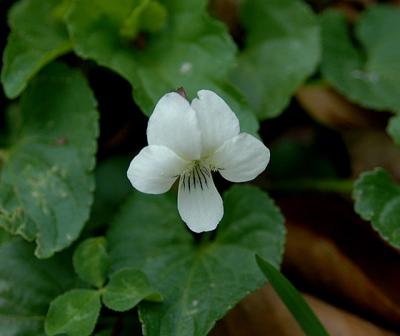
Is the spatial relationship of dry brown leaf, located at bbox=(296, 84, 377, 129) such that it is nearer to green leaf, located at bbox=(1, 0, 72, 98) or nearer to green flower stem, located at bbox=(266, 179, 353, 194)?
green flower stem, located at bbox=(266, 179, 353, 194)

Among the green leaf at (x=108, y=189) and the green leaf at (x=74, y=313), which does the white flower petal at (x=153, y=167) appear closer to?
the green leaf at (x=74, y=313)

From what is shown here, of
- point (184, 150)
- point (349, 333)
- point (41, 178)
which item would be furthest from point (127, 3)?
point (349, 333)

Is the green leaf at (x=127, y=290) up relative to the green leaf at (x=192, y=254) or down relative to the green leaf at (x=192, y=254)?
up

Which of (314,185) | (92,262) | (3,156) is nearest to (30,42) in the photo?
(3,156)

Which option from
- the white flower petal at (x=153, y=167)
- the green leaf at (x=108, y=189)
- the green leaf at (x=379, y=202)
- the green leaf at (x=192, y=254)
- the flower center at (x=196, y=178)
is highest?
the white flower petal at (x=153, y=167)

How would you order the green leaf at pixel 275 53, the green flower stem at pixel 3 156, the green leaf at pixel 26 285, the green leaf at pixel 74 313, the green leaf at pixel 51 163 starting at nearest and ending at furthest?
the green leaf at pixel 74 313 < the green leaf at pixel 26 285 < the green leaf at pixel 51 163 < the green flower stem at pixel 3 156 < the green leaf at pixel 275 53

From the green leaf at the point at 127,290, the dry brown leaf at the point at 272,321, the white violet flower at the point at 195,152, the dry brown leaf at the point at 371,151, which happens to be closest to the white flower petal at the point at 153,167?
the white violet flower at the point at 195,152

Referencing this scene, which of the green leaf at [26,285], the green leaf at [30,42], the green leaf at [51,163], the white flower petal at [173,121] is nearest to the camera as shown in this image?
the white flower petal at [173,121]

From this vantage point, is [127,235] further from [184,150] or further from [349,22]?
[349,22]
